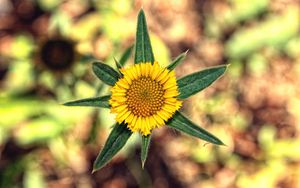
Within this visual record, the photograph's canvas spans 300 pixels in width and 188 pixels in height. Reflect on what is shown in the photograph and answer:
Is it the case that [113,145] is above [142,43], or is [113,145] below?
below

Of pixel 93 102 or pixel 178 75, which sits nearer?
pixel 93 102

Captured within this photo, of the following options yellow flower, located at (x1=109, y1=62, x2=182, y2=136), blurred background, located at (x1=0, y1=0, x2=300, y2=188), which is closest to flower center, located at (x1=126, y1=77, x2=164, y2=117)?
yellow flower, located at (x1=109, y1=62, x2=182, y2=136)

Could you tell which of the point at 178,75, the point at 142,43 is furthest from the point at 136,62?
the point at 178,75

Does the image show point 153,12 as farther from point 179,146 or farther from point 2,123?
point 2,123

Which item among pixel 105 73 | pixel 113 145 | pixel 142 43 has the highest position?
pixel 142 43

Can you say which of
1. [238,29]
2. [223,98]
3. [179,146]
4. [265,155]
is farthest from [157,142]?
[238,29]

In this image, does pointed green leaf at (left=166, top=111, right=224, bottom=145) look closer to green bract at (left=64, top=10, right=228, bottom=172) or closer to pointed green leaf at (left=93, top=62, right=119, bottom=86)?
green bract at (left=64, top=10, right=228, bottom=172)

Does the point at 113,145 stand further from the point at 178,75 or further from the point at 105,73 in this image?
the point at 178,75
